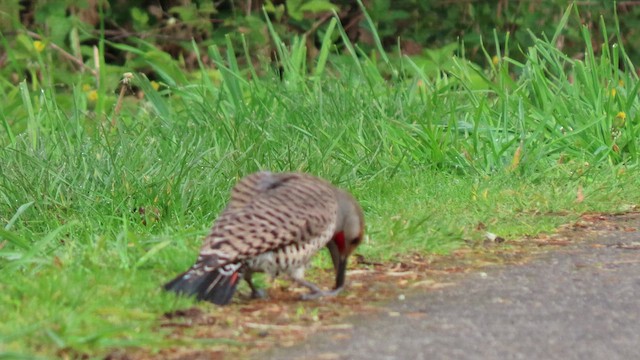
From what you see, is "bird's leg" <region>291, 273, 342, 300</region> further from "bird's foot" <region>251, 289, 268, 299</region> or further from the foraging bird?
"bird's foot" <region>251, 289, 268, 299</region>

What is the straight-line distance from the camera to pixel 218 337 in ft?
12.0

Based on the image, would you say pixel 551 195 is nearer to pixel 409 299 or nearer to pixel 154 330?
pixel 409 299

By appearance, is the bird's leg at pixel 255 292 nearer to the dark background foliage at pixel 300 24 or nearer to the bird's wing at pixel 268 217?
the bird's wing at pixel 268 217

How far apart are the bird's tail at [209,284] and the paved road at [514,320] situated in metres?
0.37

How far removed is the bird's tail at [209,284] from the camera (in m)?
3.90

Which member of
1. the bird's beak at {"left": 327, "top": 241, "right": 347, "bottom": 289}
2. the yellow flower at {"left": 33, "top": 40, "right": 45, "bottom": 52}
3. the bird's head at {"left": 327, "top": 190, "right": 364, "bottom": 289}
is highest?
the bird's head at {"left": 327, "top": 190, "right": 364, "bottom": 289}

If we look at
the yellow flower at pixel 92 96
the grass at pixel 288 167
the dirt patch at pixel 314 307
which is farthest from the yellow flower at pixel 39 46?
the dirt patch at pixel 314 307

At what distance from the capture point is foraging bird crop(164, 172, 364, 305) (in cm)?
392

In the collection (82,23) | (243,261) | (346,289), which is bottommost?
(82,23)

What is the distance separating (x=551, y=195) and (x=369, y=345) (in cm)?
267

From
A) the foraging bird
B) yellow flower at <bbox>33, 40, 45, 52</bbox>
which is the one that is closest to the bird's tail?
the foraging bird

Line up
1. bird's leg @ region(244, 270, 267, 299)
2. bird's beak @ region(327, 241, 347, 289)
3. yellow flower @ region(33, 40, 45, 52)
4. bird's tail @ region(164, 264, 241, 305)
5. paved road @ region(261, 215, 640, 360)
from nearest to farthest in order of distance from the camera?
paved road @ region(261, 215, 640, 360) → bird's tail @ region(164, 264, 241, 305) → bird's leg @ region(244, 270, 267, 299) → bird's beak @ region(327, 241, 347, 289) → yellow flower @ region(33, 40, 45, 52)

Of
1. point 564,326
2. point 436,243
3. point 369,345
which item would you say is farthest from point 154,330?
point 436,243

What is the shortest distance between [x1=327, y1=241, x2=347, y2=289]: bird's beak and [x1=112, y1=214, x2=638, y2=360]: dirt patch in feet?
0.20
